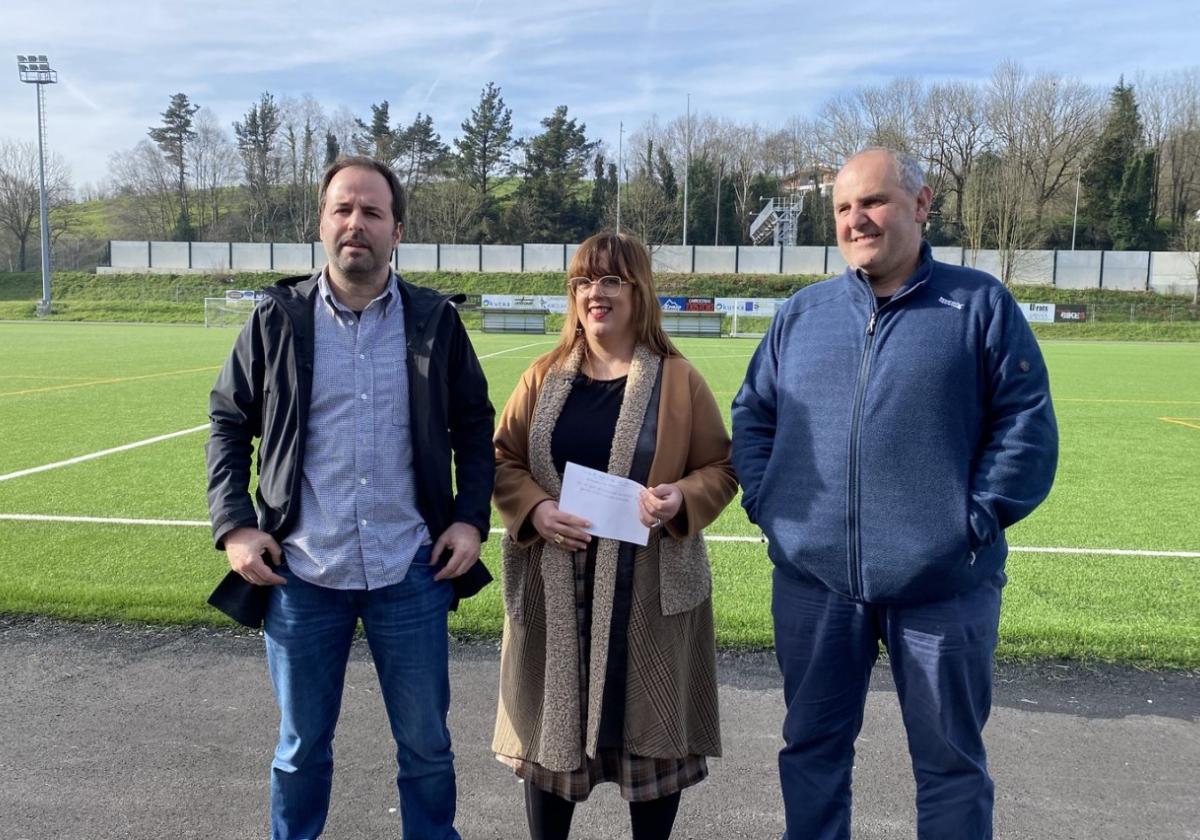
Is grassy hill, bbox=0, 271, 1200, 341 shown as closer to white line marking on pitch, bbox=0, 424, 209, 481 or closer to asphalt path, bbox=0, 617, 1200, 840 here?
white line marking on pitch, bbox=0, 424, 209, 481

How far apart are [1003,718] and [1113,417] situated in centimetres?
1141

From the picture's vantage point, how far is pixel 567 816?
8.63ft

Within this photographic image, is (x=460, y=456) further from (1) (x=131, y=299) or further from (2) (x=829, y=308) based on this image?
(1) (x=131, y=299)

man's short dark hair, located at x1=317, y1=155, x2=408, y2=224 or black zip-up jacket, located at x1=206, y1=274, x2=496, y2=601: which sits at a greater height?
man's short dark hair, located at x1=317, y1=155, x2=408, y2=224

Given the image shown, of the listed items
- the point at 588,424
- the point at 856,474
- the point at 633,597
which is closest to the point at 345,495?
the point at 588,424

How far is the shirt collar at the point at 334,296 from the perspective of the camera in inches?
99.7

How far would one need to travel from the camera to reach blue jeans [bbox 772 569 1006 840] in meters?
2.33

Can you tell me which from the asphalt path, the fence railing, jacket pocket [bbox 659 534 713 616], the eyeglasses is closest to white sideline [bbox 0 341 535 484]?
the asphalt path

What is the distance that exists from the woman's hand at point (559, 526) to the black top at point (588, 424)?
158 millimetres

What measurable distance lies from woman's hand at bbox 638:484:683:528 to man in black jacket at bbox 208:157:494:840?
21.0 inches

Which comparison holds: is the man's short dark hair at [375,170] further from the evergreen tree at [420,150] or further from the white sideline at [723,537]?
the evergreen tree at [420,150]

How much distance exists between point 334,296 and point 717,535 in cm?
444

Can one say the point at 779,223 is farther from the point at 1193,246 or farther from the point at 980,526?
the point at 980,526

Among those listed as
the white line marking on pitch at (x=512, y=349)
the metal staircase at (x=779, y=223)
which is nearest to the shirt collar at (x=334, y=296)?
the white line marking on pitch at (x=512, y=349)
